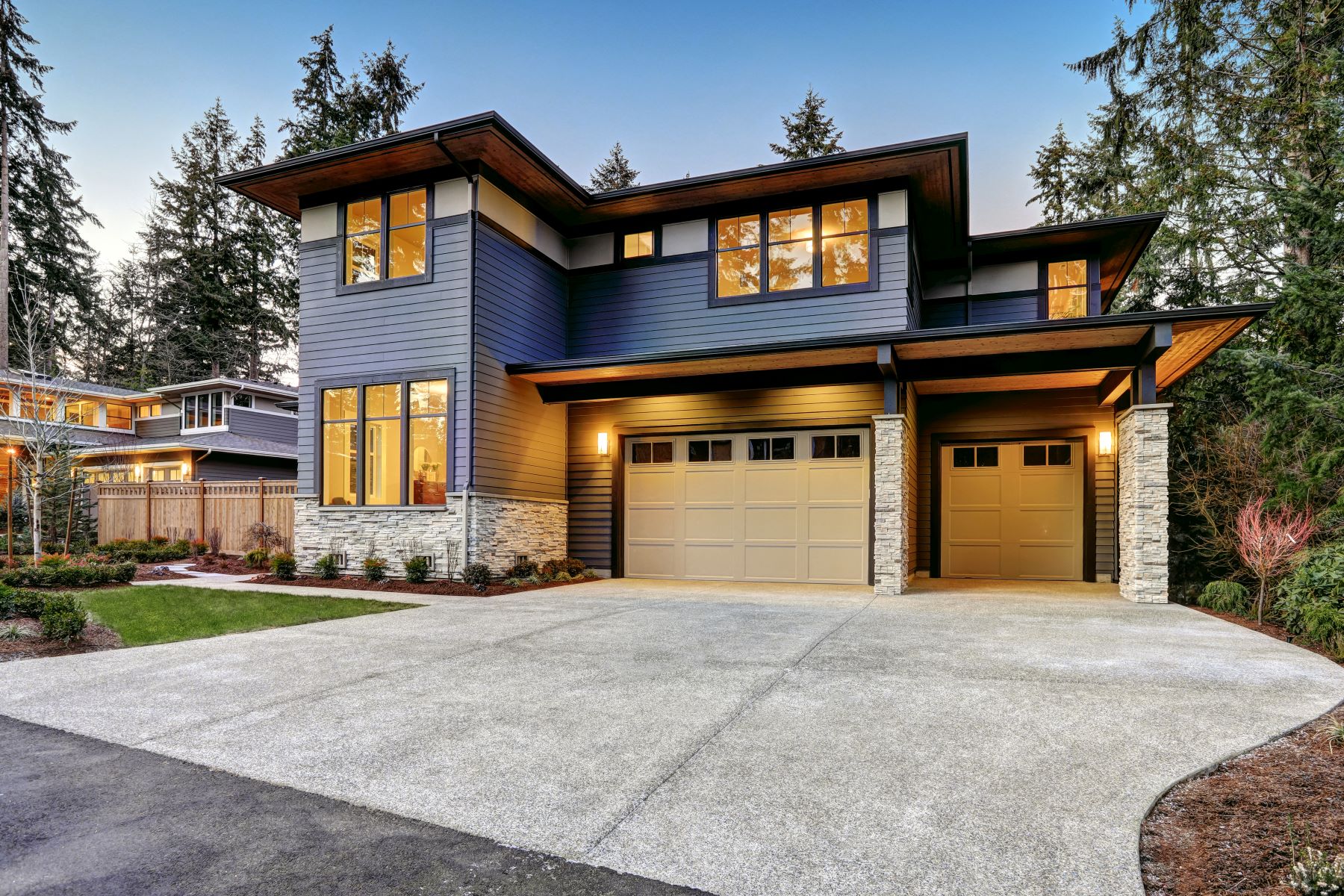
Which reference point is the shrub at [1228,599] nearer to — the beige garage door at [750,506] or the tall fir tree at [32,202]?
the beige garage door at [750,506]

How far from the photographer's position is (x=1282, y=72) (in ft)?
38.4

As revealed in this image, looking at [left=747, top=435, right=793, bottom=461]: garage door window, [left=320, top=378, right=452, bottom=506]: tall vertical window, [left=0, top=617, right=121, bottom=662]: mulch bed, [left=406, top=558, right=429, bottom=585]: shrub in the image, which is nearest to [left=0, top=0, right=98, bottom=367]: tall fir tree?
[left=320, top=378, right=452, bottom=506]: tall vertical window

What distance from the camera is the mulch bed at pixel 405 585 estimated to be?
9.18 m

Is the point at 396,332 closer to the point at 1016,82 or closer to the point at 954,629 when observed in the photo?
the point at 954,629

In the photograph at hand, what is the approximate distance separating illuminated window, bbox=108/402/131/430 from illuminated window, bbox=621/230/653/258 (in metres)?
19.7

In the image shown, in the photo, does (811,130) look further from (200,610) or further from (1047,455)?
(200,610)

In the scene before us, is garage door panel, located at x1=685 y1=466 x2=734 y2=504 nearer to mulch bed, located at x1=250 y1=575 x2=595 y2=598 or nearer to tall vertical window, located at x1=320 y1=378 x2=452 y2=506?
mulch bed, located at x1=250 y1=575 x2=595 y2=598

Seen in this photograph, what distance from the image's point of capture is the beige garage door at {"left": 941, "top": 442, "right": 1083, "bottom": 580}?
10.9m

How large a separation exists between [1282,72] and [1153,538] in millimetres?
9277

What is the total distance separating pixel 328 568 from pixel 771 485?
663cm

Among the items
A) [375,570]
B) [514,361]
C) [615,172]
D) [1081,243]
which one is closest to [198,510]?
[375,570]

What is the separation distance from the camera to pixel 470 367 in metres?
9.60

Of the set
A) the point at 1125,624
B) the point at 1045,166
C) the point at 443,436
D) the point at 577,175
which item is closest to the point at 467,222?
the point at 443,436

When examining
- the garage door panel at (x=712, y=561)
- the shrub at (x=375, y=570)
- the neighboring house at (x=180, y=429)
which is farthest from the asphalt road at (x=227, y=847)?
the neighboring house at (x=180, y=429)
